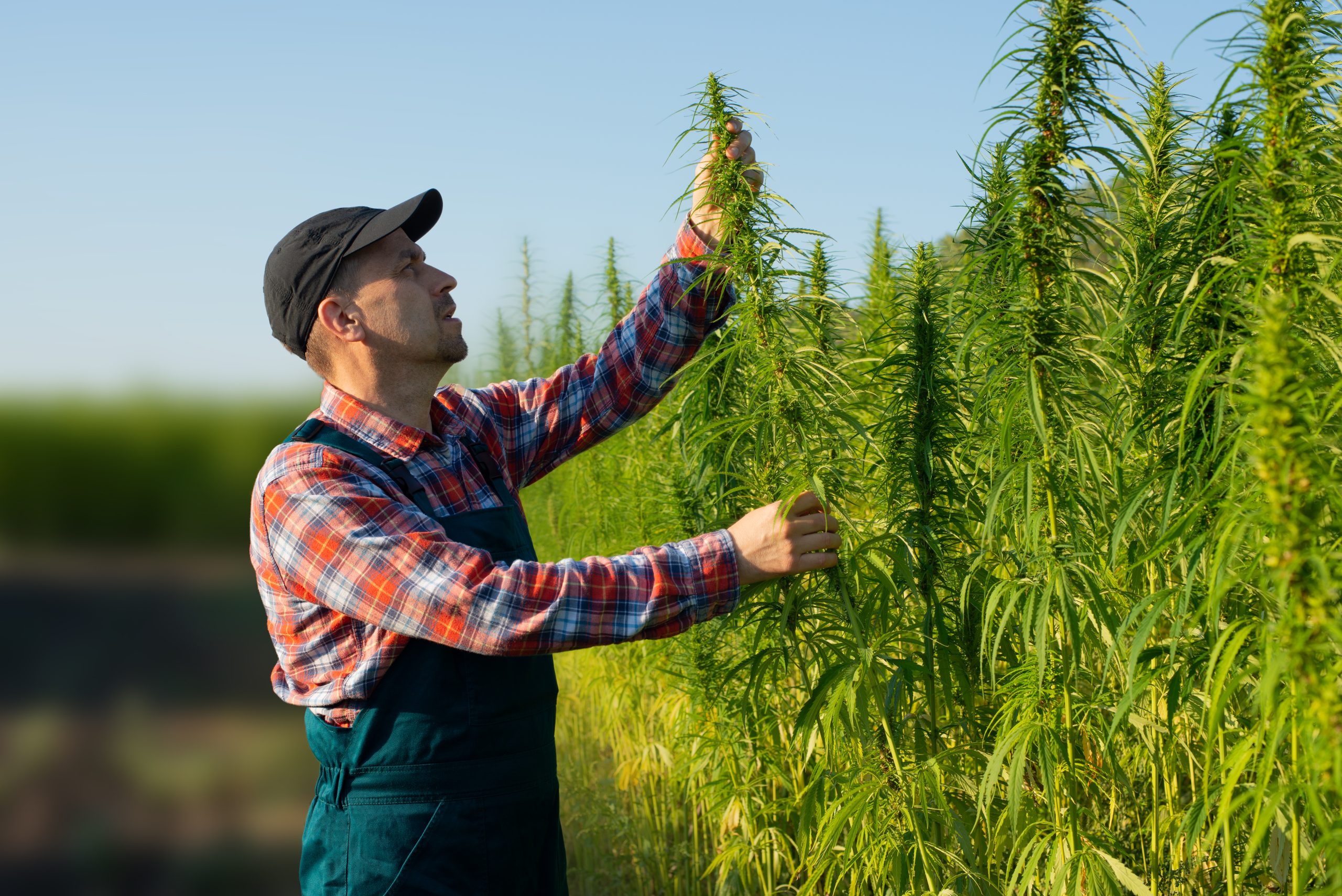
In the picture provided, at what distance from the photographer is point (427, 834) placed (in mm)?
1861

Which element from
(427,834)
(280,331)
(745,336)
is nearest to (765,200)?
(745,336)

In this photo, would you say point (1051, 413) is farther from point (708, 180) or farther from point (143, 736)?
point (143, 736)

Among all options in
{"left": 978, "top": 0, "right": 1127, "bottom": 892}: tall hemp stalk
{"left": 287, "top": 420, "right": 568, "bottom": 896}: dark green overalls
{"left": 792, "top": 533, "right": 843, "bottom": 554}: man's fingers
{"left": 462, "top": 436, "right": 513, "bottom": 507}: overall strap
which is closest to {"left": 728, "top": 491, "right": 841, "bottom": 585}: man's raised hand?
{"left": 792, "top": 533, "right": 843, "bottom": 554}: man's fingers

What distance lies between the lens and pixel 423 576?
170 cm

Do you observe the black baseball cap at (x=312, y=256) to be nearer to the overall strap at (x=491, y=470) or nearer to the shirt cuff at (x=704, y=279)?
the overall strap at (x=491, y=470)

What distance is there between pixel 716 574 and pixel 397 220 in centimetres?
108

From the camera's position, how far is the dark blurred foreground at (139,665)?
390 centimetres

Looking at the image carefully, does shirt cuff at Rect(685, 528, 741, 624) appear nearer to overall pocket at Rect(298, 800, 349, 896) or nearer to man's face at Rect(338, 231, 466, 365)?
man's face at Rect(338, 231, 466, 365)

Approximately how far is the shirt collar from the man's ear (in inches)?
5.1

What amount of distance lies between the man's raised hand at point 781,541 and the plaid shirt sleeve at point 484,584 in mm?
28

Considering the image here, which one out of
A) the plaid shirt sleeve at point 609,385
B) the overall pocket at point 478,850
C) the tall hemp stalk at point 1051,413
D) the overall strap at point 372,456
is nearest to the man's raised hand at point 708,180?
the plaid shirt sleeve at point 609,385

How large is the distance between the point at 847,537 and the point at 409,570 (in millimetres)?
868

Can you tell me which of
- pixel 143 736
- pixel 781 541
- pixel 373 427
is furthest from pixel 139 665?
pixel 781 541

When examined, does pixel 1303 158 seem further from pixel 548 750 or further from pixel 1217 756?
pixel 548 750
